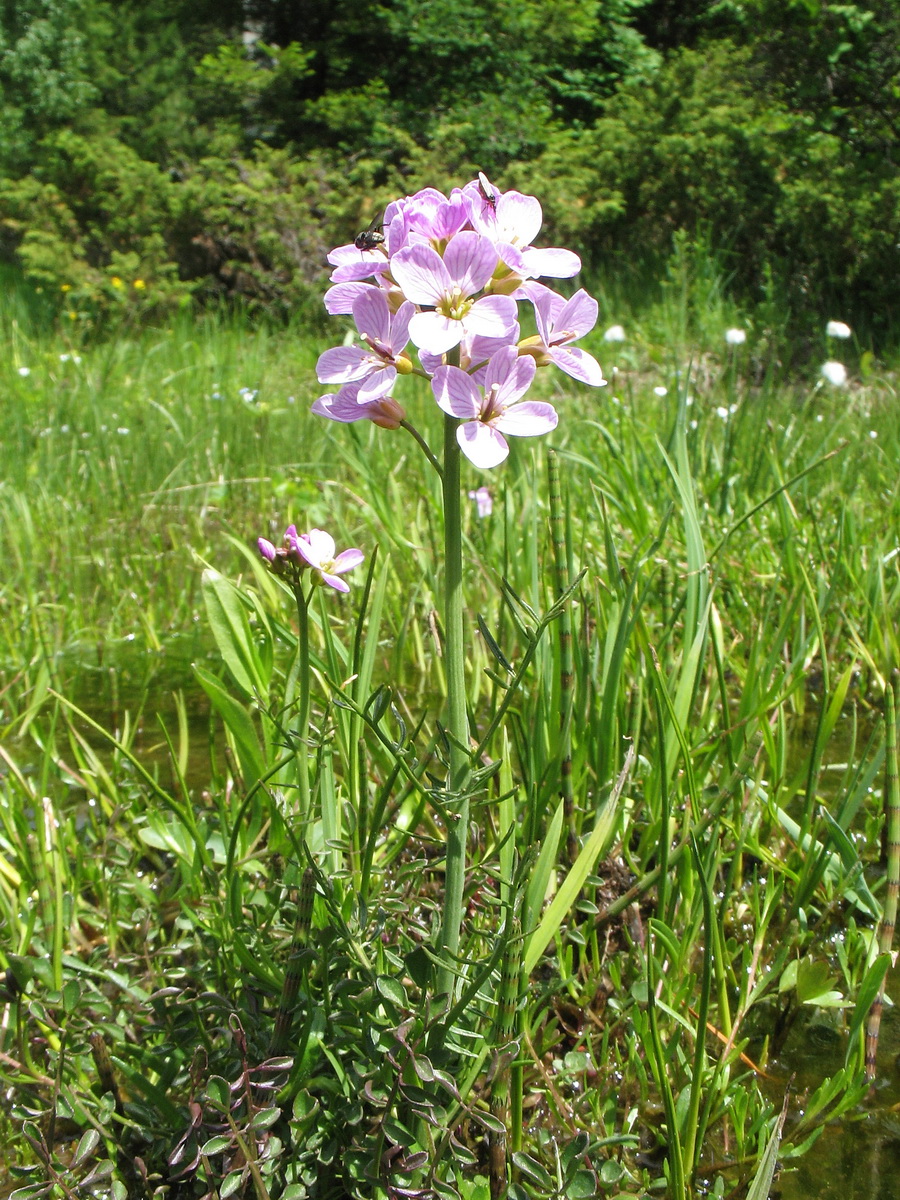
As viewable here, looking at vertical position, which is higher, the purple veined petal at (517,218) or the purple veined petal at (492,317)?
the purple veined petal at (517,218)

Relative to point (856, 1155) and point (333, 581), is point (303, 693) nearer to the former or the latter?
point (333, 581)

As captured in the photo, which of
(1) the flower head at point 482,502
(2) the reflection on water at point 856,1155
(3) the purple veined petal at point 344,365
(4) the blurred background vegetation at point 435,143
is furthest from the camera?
(4) the blurred background vegetation at point 435,143

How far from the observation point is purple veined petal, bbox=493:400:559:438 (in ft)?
2.46

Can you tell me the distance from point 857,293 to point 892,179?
2.81 ft

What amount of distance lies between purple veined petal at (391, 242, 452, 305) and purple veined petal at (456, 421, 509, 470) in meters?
0.11

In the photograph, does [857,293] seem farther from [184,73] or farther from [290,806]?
[184,73]

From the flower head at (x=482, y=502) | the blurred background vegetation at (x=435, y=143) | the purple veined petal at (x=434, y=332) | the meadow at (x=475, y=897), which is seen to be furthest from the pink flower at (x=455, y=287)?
the blurred background vegetation at (x=435, y=143)

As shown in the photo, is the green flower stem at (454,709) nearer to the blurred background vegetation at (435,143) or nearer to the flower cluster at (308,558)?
the flower cluster at (308,558)

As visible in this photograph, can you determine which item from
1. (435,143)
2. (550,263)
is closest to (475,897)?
(550,263)

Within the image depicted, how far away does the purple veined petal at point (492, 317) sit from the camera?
0.73 m

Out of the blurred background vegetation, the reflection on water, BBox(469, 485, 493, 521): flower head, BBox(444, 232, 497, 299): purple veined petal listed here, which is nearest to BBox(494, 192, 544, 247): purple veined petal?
BBox(444, 232, 497, 299): purple veined petal

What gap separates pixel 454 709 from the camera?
2.53 ft

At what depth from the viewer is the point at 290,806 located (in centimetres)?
117

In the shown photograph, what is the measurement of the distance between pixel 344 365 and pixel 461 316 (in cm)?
13
